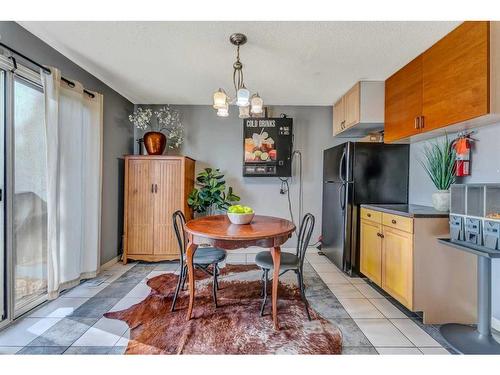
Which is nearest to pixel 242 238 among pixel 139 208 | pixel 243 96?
pixel 243 96

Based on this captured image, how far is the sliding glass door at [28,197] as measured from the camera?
6.65 ft

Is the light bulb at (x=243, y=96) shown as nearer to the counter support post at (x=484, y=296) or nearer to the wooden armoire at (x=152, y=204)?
the wooden armoire at (x=152, y=204)

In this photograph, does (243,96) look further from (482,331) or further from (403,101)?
(482,331)

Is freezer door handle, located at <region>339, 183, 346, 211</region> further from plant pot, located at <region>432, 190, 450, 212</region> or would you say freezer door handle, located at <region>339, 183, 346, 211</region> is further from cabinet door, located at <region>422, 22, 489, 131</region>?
cabinet door, located at <region>422, 22, 489, 131</region>

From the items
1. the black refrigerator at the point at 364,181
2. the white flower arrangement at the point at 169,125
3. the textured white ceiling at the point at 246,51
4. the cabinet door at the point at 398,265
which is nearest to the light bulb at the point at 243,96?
the textured white ceiling at the point at 246,51

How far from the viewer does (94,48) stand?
227 cm

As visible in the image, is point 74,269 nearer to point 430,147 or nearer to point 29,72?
point 29,72

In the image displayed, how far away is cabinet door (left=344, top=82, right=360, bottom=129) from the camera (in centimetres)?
299

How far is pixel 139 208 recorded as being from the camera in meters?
3.41

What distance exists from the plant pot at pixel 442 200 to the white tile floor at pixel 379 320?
101 cm

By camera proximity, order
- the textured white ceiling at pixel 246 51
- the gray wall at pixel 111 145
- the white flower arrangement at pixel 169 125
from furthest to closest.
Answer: the white flower arrangement at pixel 169 125
the gray wall at pixel 111 145
the textured white ceiling at pixel 246 51

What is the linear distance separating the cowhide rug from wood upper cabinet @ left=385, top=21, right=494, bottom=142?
1938 mm
